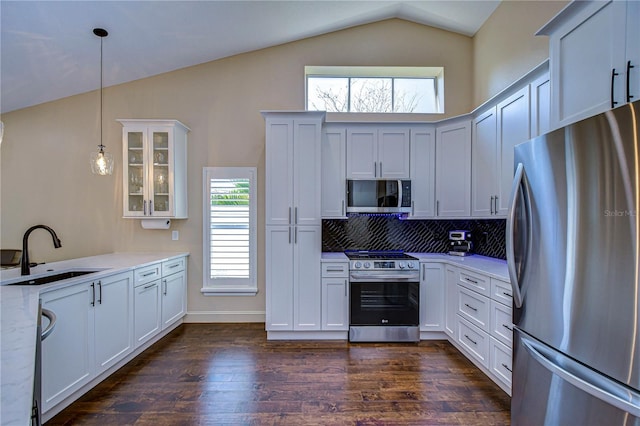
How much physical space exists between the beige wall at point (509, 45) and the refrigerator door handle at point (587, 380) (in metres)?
2.59

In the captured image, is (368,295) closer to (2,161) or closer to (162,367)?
(162,367)

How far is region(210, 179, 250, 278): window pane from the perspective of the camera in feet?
12.1

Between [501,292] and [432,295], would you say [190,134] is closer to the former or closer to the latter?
[432,295]

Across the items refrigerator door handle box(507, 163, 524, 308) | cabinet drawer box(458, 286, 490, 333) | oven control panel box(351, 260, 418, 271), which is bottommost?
cabinet drawer box(458, 286, 490, 333)

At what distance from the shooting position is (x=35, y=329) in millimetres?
1033

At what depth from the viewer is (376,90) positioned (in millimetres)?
3904

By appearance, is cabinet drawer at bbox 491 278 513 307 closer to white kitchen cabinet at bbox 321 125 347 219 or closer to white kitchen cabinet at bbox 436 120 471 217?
white kitchen cabinet at bbox 436 120 471 217

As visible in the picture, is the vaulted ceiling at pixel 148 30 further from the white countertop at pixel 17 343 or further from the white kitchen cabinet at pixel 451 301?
the white kitchen cabinet at pixel 451 301

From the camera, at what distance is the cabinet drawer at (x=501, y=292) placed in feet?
7.06

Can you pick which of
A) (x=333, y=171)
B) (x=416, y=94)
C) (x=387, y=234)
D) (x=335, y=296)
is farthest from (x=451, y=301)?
(x=416, y=94)

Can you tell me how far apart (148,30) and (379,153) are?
2857mm

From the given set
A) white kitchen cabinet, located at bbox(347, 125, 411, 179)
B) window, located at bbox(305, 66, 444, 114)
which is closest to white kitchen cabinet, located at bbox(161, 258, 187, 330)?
white kitchen cabinet, located at bbox(347, 125, 411, 179)

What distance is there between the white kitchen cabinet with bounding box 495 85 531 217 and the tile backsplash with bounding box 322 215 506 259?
1.09m

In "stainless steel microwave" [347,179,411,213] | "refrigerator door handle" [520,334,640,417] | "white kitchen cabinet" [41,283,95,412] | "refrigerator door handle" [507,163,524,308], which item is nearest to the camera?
"refrigerator door handle" [520,334,640,417]
